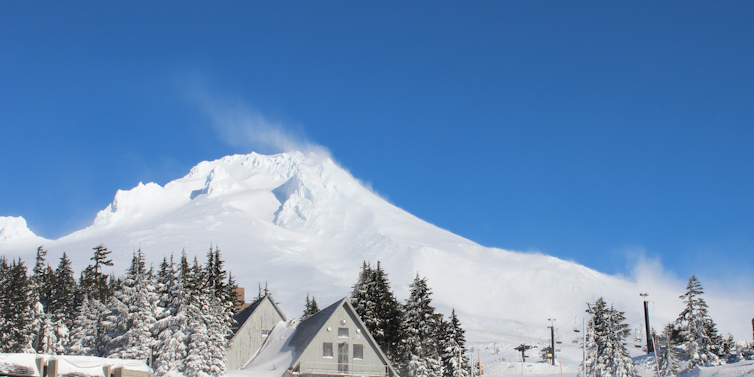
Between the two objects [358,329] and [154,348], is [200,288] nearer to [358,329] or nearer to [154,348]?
[154,348]

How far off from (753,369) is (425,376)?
→ 27.9 metres

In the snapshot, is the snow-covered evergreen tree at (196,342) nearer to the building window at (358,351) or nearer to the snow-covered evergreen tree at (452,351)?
the building window at (358,351)

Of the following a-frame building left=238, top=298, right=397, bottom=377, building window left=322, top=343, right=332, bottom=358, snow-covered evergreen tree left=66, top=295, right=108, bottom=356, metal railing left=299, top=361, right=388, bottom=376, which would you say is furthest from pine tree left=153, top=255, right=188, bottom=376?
building window left=322, top=343, right=332, bottom=358

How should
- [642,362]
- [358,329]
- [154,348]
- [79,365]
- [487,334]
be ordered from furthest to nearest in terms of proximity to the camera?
[487,334], [642,362], [358,329], [154,348], [79,365]

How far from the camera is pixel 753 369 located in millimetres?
54250

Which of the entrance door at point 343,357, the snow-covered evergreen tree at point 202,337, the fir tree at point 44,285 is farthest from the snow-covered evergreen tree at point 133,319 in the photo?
the fir tree at point 44,285

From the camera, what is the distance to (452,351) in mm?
64500

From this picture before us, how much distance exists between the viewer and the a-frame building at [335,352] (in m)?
50.0

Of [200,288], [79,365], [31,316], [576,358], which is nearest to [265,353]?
[200,288]

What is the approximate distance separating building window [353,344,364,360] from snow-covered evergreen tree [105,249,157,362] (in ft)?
51.5

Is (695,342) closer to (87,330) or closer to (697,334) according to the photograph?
(697,334)

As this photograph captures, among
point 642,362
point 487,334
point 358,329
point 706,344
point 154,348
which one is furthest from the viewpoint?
point 487,334

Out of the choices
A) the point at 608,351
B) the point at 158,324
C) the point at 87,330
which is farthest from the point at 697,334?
the point at 87,330

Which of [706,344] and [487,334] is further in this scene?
[487,334]
